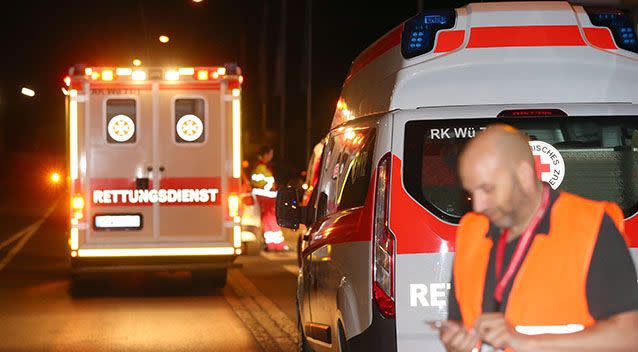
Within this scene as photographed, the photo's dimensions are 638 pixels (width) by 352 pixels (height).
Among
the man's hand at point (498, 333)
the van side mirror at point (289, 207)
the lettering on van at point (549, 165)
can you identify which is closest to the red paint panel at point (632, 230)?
the lettering on van at point (549, 165)

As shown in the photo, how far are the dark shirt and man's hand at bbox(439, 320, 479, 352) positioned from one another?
108 mm

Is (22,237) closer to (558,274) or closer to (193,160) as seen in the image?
(193,160)

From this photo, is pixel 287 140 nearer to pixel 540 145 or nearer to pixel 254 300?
pixel 254 300

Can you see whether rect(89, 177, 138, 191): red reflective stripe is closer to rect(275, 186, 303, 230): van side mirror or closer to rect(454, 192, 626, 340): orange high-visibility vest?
rect(275, 186, 303, 230): van side mirror

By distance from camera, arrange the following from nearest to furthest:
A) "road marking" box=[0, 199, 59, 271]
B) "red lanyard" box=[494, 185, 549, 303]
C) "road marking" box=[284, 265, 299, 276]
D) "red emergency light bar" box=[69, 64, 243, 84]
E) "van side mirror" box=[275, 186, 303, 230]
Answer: "red lanyard" box=[494, 185, 549, 303] < "van side mirror" box=[275, 186, 303, 230] < "red emergency light bar" box=[69, 64, 243, 84] < "road marking" box=[284, 265, 299, 276] < "road marking" box=[0, 199, 59, 271]

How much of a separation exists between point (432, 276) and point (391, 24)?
31.8 metres

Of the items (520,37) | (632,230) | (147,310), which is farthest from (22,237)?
(632,230)

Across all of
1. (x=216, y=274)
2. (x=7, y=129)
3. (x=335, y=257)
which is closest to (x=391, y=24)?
(x=216, y=274)

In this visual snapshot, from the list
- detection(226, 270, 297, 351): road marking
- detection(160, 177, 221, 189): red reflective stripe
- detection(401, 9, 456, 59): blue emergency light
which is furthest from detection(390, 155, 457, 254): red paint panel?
detection(160, 177, 221, 189): red reflective stripe

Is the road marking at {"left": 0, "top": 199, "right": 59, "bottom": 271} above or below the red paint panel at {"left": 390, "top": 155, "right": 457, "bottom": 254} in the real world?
below

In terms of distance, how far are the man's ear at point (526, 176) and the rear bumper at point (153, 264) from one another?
11.1 metres

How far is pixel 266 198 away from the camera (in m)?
20.5

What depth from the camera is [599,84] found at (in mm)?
6035

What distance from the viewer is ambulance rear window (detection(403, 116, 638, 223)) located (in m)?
5.72
